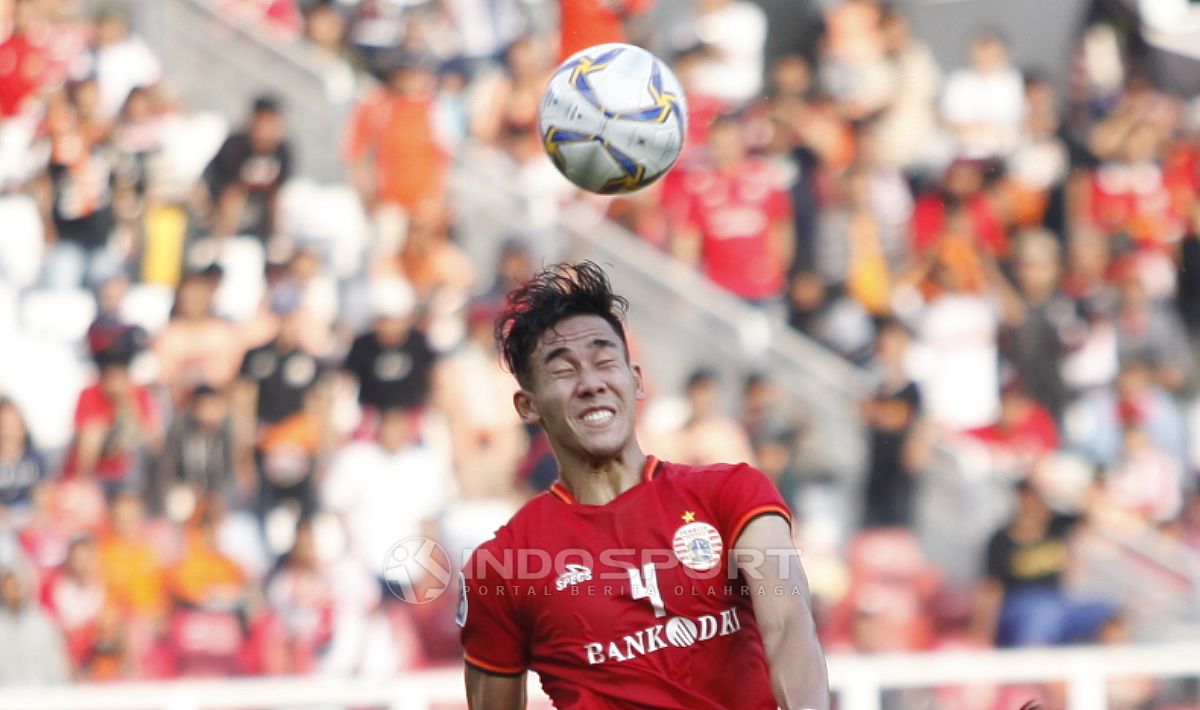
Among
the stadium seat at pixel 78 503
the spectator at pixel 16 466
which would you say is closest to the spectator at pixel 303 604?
the stadium seat at pixel 78 503

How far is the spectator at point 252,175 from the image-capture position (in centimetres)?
1084

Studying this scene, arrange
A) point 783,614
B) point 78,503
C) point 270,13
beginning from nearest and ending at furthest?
1. point 783,614
2. point 78,503
3. point 270,13

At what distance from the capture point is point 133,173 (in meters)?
11.0

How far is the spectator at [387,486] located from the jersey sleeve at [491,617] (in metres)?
5.32

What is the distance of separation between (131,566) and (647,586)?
605 centimetres

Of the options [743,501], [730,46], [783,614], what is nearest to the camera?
[783,614]

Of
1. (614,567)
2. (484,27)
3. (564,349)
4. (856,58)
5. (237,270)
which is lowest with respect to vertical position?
(614,567)

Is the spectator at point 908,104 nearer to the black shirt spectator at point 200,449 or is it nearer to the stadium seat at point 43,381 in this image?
the black shirt spectator at point 200,449

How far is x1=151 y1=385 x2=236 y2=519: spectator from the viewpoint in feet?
32.3

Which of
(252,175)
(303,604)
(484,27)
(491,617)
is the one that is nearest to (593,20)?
(484,27)

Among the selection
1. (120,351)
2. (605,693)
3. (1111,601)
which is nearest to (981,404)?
(1111,601)

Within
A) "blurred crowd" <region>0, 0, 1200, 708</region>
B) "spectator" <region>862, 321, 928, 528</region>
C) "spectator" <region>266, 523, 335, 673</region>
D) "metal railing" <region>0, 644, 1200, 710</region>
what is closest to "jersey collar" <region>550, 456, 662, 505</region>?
"metal railing" <region>0, 644, 1200, 710</region>

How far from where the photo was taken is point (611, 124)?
5543 mm

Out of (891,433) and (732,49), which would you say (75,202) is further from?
(891,433)
